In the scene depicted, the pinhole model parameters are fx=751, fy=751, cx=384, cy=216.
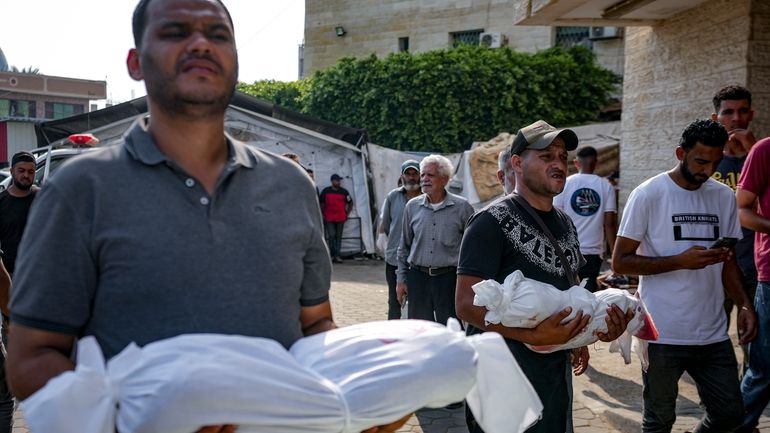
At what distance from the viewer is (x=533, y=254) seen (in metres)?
3.54

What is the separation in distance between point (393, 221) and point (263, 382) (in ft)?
20.4

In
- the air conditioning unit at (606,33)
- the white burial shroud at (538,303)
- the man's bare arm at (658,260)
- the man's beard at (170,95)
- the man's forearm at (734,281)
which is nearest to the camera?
the man's beard at (170,95)

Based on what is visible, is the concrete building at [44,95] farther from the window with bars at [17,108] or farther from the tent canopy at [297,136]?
the tent canopy at [297,136]

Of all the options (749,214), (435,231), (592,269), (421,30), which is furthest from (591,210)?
(421,30)

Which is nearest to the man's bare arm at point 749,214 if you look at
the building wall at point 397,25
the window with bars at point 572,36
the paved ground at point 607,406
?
the paved ground at point 607,406

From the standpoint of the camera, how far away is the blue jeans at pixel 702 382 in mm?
4141

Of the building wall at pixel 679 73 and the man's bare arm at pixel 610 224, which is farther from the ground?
the building wall at pixel 679 73

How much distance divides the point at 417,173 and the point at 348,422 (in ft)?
21.3

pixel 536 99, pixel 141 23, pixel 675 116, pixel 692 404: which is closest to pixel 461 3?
pixel 536 99

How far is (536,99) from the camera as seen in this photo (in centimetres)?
1870

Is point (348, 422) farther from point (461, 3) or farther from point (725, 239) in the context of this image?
point (461, 3)

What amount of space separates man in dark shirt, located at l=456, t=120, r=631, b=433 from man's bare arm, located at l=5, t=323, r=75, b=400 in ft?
6.59

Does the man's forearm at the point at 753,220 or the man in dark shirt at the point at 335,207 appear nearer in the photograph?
the man's forearm at the point at 753,220

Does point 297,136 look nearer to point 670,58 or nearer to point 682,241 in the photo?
point 670,58
